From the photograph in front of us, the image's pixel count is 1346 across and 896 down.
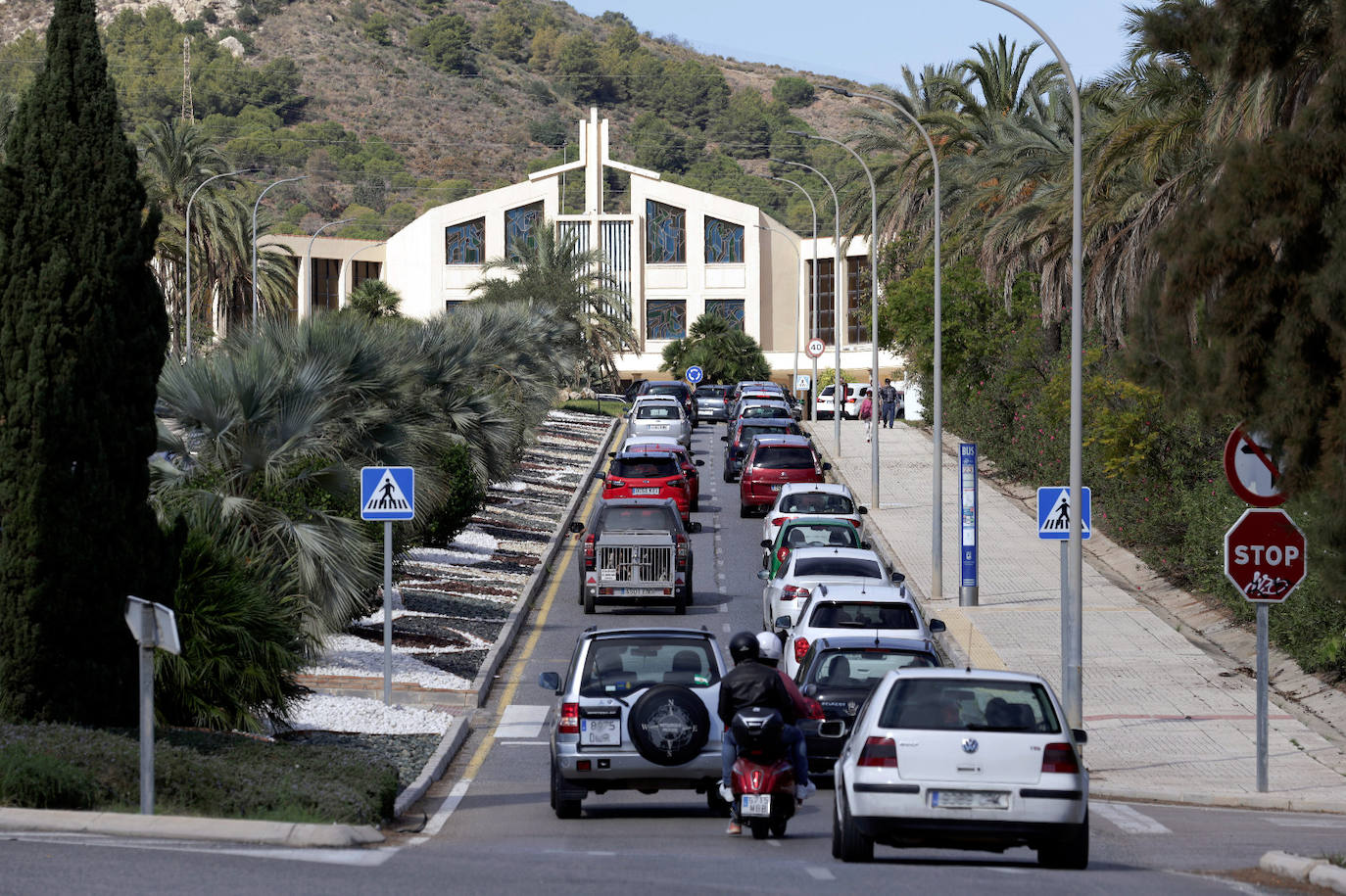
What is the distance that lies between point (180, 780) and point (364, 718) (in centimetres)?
622

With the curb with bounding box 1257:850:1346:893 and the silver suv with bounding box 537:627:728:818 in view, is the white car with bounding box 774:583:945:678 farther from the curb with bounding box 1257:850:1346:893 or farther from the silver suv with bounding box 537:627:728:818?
the curb with bounding box 1257:850:1346:893

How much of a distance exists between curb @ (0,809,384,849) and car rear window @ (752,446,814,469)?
27.9 meters

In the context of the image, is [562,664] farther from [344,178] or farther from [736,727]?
[344,178]

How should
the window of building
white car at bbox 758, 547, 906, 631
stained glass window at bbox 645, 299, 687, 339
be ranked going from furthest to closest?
1. the window of building
2. stained glass window at bbox 645, 299, 687, 339
3. white car at bbox 758, 547, 906, 631

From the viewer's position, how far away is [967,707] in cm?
1158

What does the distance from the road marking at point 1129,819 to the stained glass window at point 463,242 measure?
92.3 metres

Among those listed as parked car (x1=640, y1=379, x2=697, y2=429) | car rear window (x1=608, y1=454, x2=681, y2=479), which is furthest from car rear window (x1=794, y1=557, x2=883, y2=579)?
parked car (x1=640, y1=379, x2=697, y2=429)

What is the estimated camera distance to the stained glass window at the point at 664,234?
4186 inches

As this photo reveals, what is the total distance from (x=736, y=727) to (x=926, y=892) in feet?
9.13

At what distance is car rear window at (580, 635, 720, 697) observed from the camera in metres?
14.5

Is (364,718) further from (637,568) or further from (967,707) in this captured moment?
(967,707)

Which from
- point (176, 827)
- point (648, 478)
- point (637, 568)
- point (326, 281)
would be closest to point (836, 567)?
point (637, 568)

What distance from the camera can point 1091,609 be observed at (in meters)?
28.0

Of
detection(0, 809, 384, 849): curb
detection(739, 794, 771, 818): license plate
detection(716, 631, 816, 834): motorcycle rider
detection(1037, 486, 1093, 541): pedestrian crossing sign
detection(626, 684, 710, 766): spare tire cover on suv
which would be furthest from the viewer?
detection(1037, 486, 1093, 541): pedestrian crossing sign
